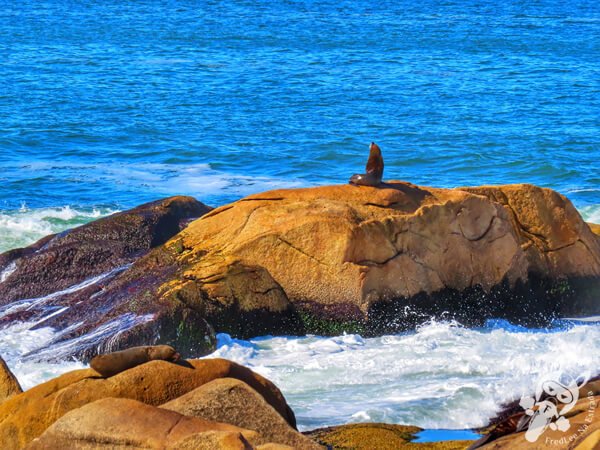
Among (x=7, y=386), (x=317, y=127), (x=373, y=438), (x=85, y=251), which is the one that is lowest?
(x=317, y=127)

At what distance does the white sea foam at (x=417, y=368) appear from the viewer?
9703 mm

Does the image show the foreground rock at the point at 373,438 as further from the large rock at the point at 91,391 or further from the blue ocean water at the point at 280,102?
the blue ocean water at the point at 280,102

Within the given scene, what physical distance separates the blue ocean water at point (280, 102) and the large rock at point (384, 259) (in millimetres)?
8930

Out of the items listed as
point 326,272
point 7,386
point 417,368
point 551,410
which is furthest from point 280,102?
point 551,410

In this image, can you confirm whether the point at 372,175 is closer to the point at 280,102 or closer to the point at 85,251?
the point at 85,251

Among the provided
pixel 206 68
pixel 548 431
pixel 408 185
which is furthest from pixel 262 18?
pixel 548 431

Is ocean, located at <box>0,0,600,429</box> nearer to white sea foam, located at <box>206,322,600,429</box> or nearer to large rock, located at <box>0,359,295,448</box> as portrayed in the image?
white sea foam, located at <box>206,322,600,429</box>

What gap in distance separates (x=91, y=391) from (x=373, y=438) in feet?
7.85

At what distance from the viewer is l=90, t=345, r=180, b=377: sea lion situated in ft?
26.3

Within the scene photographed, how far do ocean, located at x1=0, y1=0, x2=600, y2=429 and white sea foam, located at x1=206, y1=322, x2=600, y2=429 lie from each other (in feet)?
0.09

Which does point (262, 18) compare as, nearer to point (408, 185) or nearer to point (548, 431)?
point (408, 185)

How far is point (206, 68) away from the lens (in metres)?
35.1

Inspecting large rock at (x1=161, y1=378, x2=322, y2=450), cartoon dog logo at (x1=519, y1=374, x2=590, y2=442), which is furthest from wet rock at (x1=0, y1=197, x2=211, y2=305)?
cartoon dog logo at (x1=519, y1=374, x2=590, y2=442)

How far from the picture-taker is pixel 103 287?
13.0m
